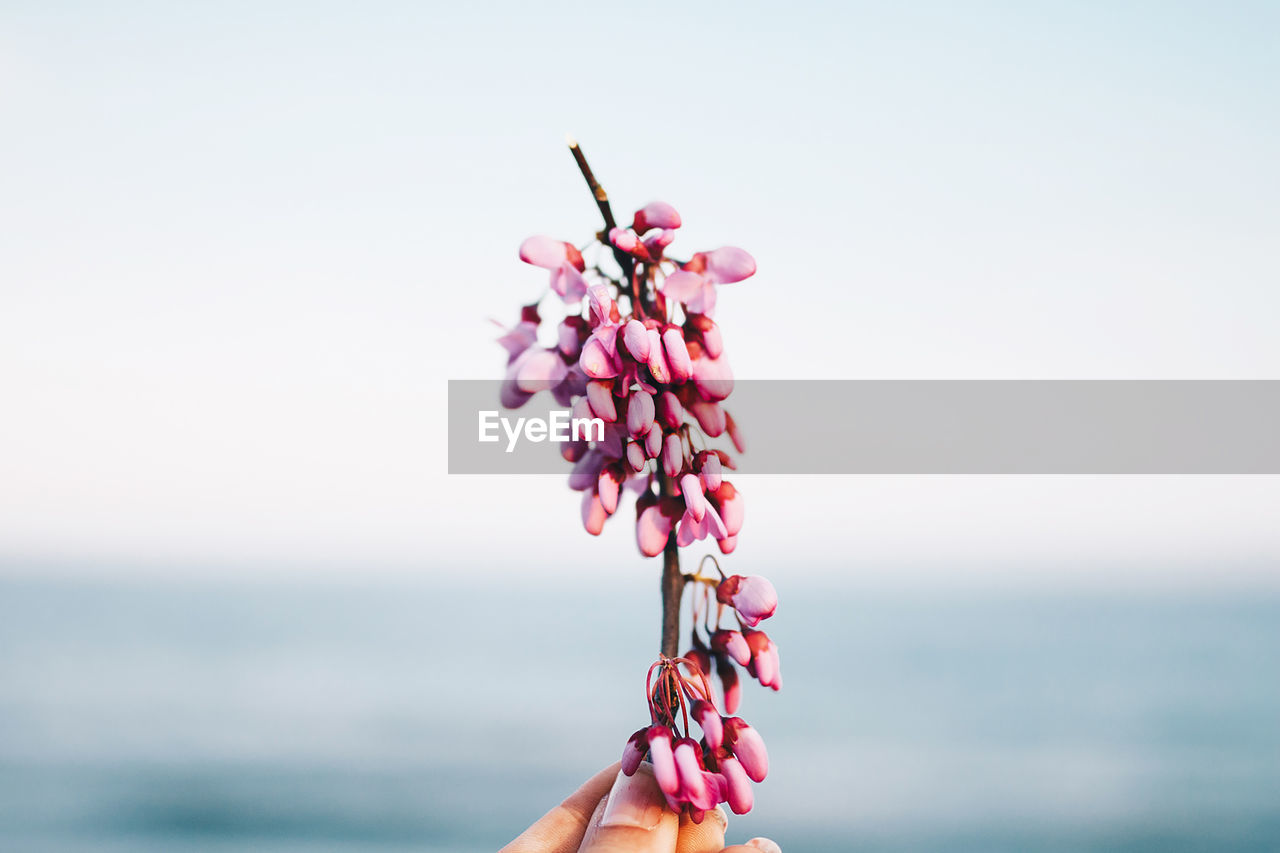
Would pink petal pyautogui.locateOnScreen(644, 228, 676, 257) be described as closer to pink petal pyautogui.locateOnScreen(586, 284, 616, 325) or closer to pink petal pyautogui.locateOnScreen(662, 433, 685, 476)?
pink petal pyautogui.locateOnScreen(586, 284, 616, 325)

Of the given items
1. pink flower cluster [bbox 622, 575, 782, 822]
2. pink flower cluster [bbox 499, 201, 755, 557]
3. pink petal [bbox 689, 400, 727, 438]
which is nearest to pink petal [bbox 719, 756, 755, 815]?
pink flower cluster [bbox 622, 575, 782, 822]

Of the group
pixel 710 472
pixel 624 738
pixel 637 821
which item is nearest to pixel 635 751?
pixel 637 821

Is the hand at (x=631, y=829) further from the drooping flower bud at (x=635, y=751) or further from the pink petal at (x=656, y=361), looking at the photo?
the pink petal at (x=656, y=361)

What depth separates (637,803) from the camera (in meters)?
1.29

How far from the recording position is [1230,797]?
18.0 metres

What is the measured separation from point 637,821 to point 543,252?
0.89 m

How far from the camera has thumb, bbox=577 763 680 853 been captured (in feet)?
4.18

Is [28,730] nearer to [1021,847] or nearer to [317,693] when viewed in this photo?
[317,693]

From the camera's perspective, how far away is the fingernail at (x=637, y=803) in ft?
4.20

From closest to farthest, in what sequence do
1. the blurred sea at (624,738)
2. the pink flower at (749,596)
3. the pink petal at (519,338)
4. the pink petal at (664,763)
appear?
the pink petal at (664,763) < the pink flower at (749,596) < the pink petal at (519,338) < the blurred sea at (624,738)

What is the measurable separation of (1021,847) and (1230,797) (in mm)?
6228

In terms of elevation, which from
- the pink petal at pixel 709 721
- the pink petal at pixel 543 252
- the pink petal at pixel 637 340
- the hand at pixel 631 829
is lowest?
the hand at pixel 631 829

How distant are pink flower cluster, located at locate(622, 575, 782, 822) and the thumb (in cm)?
2

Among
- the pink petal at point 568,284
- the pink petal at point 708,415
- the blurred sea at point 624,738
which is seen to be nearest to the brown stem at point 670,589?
the pink petal at point 708,415
